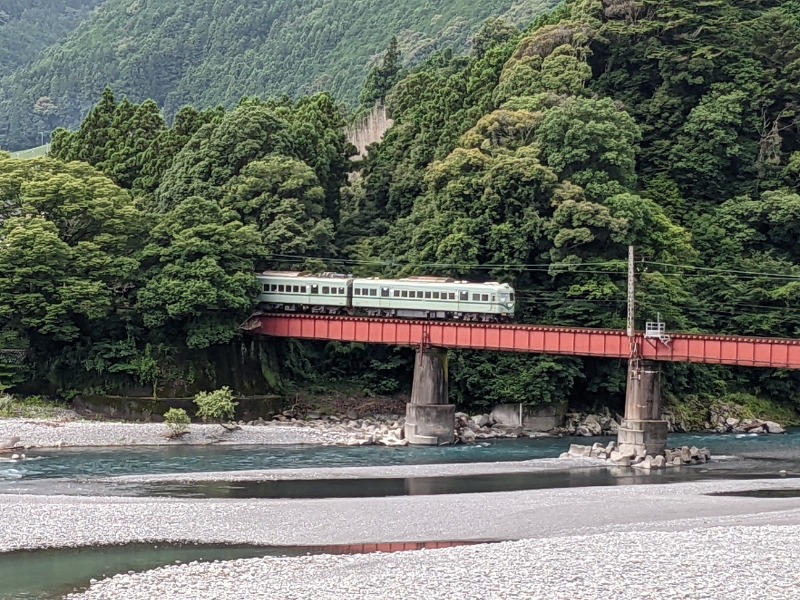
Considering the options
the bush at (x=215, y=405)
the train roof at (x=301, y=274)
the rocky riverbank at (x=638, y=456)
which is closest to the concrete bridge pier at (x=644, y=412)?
the rocky riverbank at (x=638, y=456)

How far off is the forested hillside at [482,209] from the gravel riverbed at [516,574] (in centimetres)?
3707

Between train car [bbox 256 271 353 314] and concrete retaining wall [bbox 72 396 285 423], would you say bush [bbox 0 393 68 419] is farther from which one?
train car [bbox 256 271 353 314]

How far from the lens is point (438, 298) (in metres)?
71.2

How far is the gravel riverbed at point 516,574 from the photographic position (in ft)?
103

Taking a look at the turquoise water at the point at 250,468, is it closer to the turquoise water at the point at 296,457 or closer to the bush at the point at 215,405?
the turquoise water at the point at 296,457

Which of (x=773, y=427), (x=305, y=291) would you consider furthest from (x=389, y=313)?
(x=773, y=427)

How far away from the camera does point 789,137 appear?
96.8 meters

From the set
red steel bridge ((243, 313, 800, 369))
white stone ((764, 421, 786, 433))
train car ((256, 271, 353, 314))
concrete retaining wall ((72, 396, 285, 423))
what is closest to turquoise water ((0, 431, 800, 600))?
white stone ((764, 421, 786, 433))

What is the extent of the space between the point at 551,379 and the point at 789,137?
111 ft

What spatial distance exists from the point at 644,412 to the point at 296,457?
1688cm

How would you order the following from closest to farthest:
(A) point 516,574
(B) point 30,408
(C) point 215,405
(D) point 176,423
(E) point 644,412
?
1. (A) point 516,574
2. (E) point 644,412
3. (D) point 176,423
4. (B) point 30,408
5. (C) point 215,405

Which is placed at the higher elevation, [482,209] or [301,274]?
[482,209]

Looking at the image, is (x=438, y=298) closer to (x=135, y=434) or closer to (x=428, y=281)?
(x=428, y=281)

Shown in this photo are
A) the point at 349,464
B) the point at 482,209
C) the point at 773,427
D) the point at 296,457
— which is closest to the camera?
the point at 349,464
